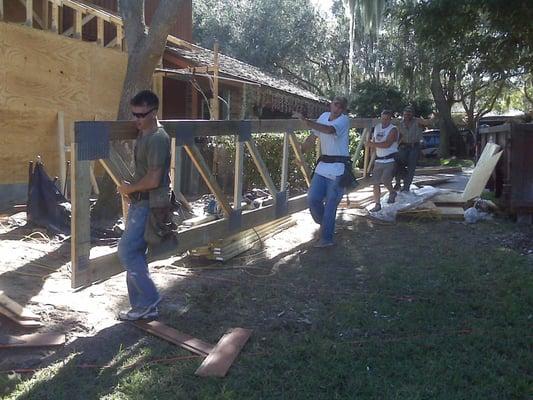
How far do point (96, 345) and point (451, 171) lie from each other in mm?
15701

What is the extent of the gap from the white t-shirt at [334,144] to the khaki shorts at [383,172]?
2.30 metres

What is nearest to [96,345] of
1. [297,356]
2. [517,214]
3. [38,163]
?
[297,356]

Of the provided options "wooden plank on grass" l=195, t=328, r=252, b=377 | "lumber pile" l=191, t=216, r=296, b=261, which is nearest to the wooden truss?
"lumber pile" l=191, t=216, r=296, b=261

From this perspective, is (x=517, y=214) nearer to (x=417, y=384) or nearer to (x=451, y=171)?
(x=417, y=384)

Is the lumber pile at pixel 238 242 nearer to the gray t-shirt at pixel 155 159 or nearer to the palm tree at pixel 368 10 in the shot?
the gray t-shirt at pixel 155 159

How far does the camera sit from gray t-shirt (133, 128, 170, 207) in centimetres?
450

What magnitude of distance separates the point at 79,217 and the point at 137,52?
4788 mm

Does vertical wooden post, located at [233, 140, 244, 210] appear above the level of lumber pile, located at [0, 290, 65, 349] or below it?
above

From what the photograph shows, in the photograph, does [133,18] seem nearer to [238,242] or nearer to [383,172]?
[238,242]

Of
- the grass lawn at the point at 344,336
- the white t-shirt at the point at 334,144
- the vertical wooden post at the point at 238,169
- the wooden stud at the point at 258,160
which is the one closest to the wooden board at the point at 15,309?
the grass lawn at the point at 344,336

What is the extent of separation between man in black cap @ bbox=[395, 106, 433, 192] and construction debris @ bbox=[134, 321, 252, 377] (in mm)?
6924

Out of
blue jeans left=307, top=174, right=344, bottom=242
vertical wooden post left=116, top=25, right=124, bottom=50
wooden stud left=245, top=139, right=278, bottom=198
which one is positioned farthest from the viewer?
vertical wooden post left=116, top=25, right=124, bottom=50

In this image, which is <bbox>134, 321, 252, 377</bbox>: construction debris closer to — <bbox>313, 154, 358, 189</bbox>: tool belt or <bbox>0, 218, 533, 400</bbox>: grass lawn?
<bbox>0, 218, 533, 400</bbox>: grass lawn

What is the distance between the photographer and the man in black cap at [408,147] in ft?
35.8
